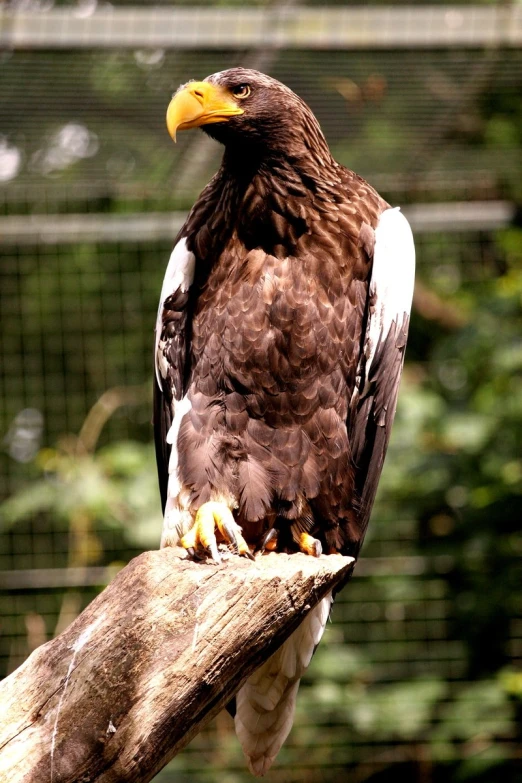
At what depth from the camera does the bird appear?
3141 mm

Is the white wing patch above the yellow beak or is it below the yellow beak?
below

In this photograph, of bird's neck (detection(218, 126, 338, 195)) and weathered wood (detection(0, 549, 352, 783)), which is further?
bird's neck (detection(218, 126, 338, 195))

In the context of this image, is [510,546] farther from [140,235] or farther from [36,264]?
[36,264]

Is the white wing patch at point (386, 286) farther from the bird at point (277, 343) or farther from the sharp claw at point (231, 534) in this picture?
the sharp claw at point (231, 534)

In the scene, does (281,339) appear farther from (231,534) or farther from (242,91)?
(242,91)

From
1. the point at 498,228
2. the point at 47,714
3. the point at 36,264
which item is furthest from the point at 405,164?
the point at 47,714

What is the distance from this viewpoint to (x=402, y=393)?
603 centimetres

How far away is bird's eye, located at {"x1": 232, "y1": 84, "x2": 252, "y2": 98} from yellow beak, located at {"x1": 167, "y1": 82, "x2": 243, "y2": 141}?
0.08 feet

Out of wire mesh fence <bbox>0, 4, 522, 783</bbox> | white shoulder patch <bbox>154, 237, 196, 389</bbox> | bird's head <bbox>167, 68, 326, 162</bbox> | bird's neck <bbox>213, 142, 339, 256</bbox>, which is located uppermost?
bird's head <bbox>167, 68, 326, 162</bbox>

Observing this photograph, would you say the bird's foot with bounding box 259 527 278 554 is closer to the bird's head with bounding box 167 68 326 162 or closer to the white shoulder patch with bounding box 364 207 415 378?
the white shoulder patch with bounding box 364 207 415 378

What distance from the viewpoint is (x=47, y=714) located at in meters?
2.23

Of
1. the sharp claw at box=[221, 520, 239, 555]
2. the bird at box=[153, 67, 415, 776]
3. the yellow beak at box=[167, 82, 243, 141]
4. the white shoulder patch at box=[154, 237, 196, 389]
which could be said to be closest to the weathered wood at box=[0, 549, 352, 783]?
the sharp claw at box=[221, 520, 239, 555]

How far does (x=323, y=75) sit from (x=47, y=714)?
3.66 m

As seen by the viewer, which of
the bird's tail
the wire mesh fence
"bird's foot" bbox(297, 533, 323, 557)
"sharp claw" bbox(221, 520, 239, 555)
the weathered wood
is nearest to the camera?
the weathered wood
